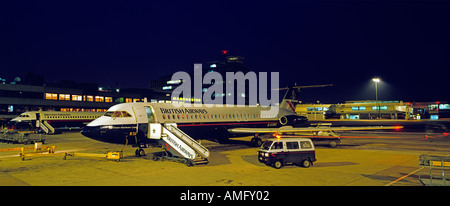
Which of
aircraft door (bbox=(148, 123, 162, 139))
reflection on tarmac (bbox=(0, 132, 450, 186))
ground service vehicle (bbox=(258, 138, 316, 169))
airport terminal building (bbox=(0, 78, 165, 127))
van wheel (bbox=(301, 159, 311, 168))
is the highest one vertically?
airport terminal building (bbox=(0, 78, 165, 127))

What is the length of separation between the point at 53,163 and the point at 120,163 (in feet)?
15.2

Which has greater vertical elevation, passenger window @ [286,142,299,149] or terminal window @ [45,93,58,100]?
terminal window @ [45,93,58,100]

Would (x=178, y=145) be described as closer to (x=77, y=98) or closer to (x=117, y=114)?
(x=117, y=114)

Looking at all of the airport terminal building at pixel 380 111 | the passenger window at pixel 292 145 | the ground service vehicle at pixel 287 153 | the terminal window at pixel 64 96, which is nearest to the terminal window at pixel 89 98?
the terminal window at pixel 64 96

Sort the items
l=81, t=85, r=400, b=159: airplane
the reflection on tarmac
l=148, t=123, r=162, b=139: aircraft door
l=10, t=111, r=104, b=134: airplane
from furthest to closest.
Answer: l=10, t=111, r=104, b=134: airplane
l=81, t=85, r=400, b=159: airplane
l=148, t=123, r=162, b=139: aircraft door
the reflection on tarmac

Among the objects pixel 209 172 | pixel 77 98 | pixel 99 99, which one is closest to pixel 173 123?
pixel 209 172

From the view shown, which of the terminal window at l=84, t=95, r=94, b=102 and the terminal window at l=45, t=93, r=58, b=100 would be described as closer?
the terminal window at l=45, t=93, r=58, b=100

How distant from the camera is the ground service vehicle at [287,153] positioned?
1744 cm

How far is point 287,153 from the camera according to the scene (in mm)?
17688

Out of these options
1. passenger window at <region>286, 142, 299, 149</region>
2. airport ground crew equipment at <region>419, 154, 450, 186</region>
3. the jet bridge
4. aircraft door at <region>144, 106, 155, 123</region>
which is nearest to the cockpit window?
aircraft door at <region>144, 106, 155, 123</region>

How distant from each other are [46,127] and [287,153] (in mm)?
47237

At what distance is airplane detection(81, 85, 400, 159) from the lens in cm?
2123

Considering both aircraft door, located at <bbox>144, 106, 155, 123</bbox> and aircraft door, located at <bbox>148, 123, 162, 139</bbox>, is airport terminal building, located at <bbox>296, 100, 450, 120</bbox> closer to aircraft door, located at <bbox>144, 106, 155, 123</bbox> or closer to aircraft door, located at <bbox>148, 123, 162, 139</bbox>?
aircraft door, located at <bbox>144, 106, 155, 123</bbox>

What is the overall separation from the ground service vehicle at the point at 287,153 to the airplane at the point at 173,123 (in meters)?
4.31
